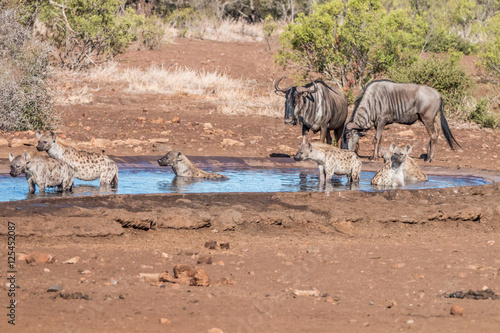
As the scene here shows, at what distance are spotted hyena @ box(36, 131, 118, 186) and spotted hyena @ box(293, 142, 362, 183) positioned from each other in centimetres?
278

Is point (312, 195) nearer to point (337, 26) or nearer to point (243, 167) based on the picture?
point (243, 167)

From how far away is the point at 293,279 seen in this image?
20.3 ft

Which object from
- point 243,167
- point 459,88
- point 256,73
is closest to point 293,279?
point 243,167

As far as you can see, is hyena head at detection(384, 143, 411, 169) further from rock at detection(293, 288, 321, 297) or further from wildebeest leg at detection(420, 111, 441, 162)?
rock at detection(293, 288, 321, 297)

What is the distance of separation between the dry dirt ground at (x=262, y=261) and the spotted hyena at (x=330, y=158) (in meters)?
1.48

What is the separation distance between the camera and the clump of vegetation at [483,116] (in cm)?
1921

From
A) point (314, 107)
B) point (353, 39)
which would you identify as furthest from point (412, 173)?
point (353, 39)

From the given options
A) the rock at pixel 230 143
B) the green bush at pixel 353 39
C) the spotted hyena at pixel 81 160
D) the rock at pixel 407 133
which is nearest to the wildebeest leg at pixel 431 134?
the rock at pixel 407 133

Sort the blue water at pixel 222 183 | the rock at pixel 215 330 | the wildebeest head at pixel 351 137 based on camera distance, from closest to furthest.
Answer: the rock at pixel 215 330 → the blue water at pixel 222 183 → the wildebeest head at pixel 351 137

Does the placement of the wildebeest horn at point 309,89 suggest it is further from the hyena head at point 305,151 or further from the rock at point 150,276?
the rock at point 150,276

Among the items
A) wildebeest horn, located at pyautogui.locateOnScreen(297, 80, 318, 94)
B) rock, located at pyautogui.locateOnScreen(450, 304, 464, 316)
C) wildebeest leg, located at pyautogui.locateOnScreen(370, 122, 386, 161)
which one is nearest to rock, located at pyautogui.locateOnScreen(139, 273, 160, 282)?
rock, located at pyautogui.locateOnScreen(450, 304, 464, 316)

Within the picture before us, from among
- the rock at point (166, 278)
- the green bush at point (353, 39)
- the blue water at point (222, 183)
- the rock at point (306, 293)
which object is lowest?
the blue water at point (222, 183)

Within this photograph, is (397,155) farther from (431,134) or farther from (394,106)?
(431,134)

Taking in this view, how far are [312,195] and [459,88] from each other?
11.9 m
